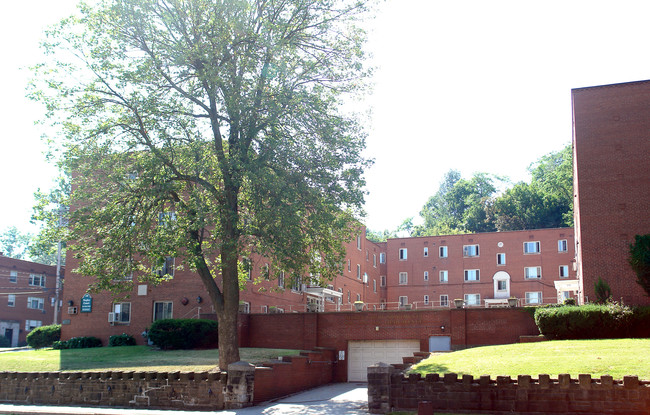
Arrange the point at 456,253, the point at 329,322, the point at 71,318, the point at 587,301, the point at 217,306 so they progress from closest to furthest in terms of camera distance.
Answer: the point at 217,306
the point at 587,301
the point at 329,322
the point at 71,318
the point at 456,253

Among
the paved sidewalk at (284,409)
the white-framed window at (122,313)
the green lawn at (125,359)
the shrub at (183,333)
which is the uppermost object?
the white-framed window at (122,313)

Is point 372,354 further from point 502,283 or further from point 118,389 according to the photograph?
point 502,283

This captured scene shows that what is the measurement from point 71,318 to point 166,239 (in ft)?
60.0

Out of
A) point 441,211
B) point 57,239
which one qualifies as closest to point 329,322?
point 57,239

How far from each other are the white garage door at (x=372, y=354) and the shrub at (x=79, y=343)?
1402 centimetres

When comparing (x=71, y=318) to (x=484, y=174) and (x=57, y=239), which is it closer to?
(x=57, y=239)

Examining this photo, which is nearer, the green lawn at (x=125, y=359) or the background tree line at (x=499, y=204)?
the green lawn at (x=125, y=359)

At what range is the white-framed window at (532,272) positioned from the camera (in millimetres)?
55125

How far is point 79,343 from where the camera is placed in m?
35.0

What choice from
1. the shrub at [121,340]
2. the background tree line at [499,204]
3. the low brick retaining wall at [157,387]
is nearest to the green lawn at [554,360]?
the low brick retaining wall at [157,387]

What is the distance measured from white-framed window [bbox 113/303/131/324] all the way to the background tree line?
51.9 metres

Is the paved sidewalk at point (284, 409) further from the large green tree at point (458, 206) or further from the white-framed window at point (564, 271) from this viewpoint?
the large green tree at point (458, 206)

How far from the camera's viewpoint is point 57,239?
2327cm

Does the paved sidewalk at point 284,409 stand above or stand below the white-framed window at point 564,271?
below
